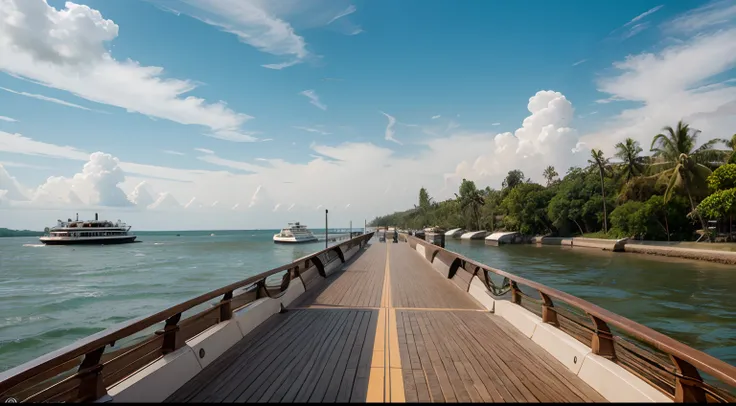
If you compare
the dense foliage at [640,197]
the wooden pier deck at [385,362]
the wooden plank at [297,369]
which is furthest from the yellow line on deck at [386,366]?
the dense foliage at [640,197]

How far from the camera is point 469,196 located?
90000mm

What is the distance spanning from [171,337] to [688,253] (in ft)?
142

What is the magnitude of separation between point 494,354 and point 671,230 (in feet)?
172

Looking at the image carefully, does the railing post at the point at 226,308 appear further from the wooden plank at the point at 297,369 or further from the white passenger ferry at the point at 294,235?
the white passenger ferry at the point at 294,235

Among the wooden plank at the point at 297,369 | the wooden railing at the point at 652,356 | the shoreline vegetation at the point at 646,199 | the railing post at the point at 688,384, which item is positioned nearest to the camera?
the wooden railing at the point at 652,356

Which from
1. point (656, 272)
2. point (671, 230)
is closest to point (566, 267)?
point (656, 272)

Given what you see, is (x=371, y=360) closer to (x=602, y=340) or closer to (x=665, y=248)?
(x=602, y=340)

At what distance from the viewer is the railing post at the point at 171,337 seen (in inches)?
156

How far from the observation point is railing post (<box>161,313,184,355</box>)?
13.0 ft

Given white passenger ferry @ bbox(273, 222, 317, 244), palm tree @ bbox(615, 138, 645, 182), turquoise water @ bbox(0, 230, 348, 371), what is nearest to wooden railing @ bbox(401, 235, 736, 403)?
turquoise water @ bbox(0, 230, 348, 371)

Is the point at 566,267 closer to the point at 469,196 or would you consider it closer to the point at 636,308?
the point at 636,308

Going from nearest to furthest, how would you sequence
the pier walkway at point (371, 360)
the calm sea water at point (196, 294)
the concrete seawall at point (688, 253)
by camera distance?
the pier walkway at point (371, 360), the calm sea water at point (196, 294), the concrete seawall at point (688, 253)

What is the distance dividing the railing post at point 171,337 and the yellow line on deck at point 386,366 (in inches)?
83.8

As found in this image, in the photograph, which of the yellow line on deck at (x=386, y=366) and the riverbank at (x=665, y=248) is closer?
the yellow line on deck at (x=386, y=366)
